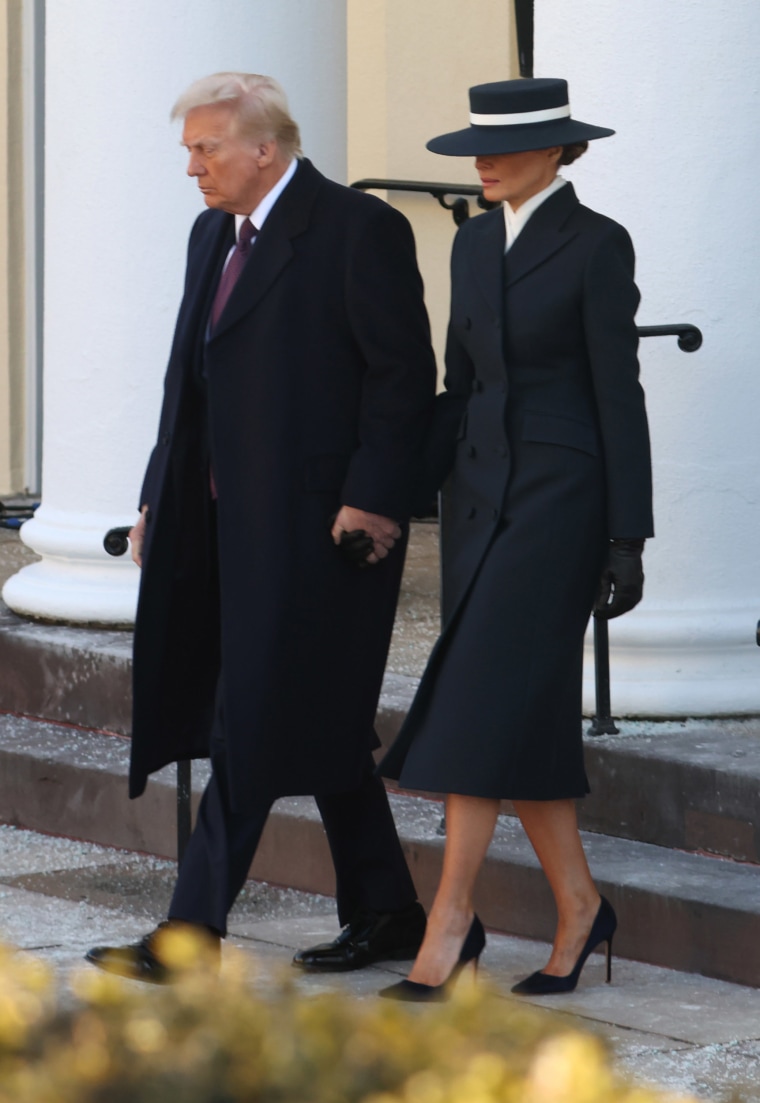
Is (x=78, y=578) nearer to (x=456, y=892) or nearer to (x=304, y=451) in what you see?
(x=304, y=451)

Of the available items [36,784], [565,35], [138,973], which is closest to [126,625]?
[36,784]

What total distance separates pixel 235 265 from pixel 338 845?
1.11 m

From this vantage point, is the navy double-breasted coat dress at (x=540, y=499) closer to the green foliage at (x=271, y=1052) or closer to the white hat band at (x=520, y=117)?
the white hat band at (x=520, y=117)

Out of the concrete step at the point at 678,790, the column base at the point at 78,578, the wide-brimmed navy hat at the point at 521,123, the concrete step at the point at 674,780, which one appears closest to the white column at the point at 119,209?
the column base at the point at 78,578

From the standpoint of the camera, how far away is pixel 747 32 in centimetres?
499

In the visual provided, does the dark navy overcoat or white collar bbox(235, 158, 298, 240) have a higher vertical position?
white collar bbox(235, 158, 298, 240)

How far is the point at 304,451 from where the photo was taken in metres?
3.83

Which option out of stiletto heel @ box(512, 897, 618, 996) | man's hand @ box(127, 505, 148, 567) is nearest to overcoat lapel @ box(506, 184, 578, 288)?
man's hand @ box(127, 505, 148, 567)

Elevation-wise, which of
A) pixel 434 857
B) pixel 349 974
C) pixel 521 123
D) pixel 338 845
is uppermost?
pixel 521 123

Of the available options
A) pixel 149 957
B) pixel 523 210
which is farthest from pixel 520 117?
pixel 149 957

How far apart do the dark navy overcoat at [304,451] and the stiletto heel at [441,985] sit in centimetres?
38

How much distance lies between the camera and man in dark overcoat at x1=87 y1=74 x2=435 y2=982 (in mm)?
3789

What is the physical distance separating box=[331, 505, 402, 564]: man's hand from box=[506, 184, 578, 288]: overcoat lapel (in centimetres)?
48

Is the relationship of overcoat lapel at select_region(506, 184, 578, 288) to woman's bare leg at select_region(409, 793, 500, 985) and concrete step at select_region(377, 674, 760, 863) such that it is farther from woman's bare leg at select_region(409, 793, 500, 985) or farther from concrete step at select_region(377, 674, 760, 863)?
concrete step at select_region(377, 674, 760, 863)
